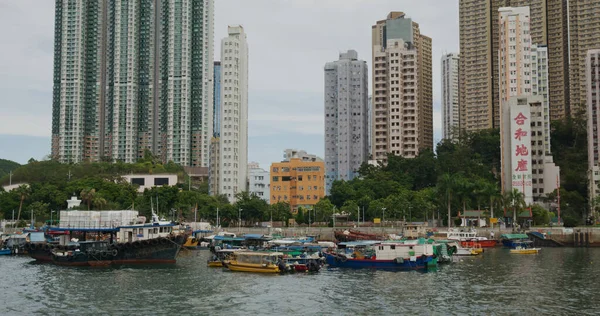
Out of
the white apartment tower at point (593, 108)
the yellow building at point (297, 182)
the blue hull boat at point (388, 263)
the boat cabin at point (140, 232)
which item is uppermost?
the white apartment tower at point (593, 108)

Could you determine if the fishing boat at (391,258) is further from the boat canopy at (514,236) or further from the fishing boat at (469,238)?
the boat canopy at (514,236)

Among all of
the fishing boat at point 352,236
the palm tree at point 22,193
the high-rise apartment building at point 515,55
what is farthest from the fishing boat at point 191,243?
the high-rise apartment building at point 515,55

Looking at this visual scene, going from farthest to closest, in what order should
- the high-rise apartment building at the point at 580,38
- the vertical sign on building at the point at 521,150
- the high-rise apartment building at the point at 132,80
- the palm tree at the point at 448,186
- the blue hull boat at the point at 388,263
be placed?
the high-rise apartment building at the point at 132,80
the high-rise apartment building at the point at 580,38
the vertical sign on building at the point at 521,150
the palm tree at the point at 448,186
the blue hull boat at the point at 388,263

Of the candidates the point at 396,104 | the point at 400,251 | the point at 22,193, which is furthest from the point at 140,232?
the point at 396,104

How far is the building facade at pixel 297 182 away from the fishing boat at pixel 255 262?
83.0 metres

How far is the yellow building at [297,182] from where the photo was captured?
5871 inches

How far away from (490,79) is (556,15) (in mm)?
24635

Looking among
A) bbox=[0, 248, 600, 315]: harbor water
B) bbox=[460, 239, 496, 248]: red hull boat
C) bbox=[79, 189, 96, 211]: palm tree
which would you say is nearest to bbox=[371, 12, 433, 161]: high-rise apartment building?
bbox=[460, 239, 496, 248]: red hull boat

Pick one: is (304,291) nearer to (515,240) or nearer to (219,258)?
(219,258)

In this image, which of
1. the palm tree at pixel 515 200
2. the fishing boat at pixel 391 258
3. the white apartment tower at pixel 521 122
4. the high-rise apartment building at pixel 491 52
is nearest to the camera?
the fishing boat at pixel 391 258

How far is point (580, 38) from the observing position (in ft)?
573

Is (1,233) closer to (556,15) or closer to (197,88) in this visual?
(197,88)

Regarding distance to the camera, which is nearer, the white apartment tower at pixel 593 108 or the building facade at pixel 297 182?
the white apartment tower at pixel 593 108

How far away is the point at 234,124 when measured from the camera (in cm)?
15250
